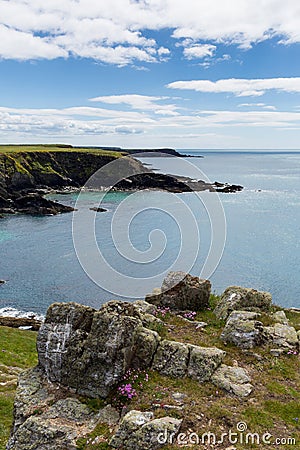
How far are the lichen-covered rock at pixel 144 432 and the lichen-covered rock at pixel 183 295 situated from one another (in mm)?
10779

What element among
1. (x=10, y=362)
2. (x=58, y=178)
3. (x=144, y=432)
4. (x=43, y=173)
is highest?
(x=43, y=173)

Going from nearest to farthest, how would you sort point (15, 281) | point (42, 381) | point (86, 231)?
point (42, 381)
point (15, 281)
point (86, 231)

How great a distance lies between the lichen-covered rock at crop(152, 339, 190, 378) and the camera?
16.8m

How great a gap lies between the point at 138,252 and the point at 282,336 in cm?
5820

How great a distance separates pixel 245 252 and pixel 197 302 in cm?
5355

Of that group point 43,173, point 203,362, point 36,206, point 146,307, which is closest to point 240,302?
point 146,307

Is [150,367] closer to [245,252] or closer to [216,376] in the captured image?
[216,376]

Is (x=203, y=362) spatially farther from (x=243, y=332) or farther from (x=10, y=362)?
(x=10, y=362)

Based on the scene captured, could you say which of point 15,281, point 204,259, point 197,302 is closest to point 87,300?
point 15,281

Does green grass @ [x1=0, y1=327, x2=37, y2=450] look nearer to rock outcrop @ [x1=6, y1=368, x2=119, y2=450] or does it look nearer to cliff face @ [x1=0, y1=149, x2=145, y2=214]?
rock outcrop @ [x1=6, y1=368, x2=119, y2=450]

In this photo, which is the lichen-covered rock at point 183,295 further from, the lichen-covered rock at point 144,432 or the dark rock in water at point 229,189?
the dark rock in water at point 229,189

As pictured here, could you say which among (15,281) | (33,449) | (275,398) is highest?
(275,398)

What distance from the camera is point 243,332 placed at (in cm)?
1958

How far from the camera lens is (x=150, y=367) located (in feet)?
56.1
